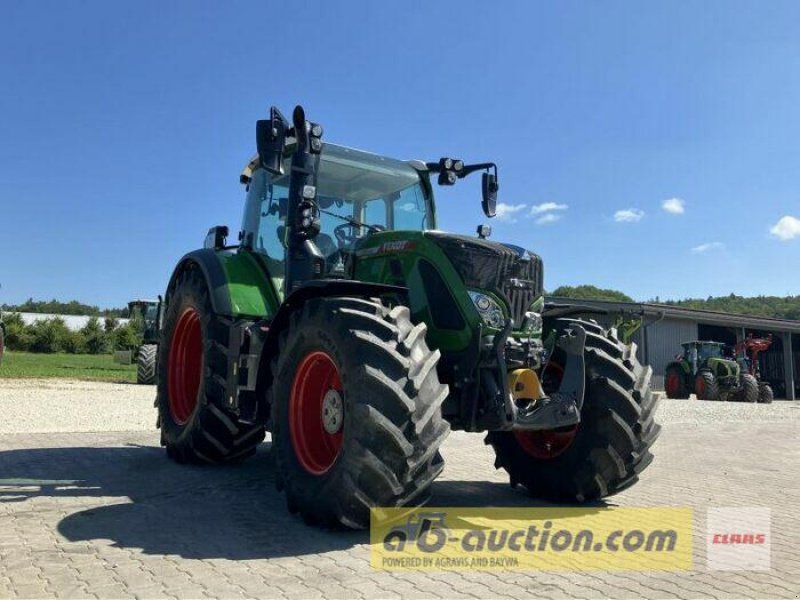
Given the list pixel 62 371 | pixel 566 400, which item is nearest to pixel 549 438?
pixel 566 400

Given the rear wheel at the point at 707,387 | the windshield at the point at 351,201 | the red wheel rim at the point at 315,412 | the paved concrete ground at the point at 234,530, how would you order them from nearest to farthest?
the paved concrete ground at the point at 234,530, the red wheel rim at the point at 315,412, the windshield at the point at 351,201, the rear wheel at the point at 707,387

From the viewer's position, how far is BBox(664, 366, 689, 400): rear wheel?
84.7ft

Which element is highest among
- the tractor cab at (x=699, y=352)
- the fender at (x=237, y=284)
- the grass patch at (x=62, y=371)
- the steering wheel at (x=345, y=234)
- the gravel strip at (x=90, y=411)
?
the steering wheel at (x=345, y=234)

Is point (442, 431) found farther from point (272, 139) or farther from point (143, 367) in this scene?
point (143, 367)

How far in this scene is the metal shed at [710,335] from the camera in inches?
1168

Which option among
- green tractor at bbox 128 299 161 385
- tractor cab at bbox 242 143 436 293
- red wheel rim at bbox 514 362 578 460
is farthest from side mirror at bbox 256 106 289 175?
green tractor at bbox 128 299 161 385

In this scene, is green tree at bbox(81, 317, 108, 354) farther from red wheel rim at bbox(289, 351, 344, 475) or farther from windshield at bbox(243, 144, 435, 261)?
red wheel rim at bbox(289, 351, 344, 475)

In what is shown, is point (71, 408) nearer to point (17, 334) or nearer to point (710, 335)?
point (710, 335)

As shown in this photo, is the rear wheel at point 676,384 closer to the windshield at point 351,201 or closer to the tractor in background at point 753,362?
the tractor in background at point 753,362

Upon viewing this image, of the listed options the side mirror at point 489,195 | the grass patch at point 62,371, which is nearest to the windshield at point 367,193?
the side mirror at point 489,195

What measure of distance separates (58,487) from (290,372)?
2440mm

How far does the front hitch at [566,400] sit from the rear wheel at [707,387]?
21892 mm

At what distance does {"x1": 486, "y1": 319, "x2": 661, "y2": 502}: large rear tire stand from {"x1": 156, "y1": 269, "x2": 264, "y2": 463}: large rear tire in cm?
262

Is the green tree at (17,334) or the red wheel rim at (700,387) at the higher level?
the green tree at (17,334)
